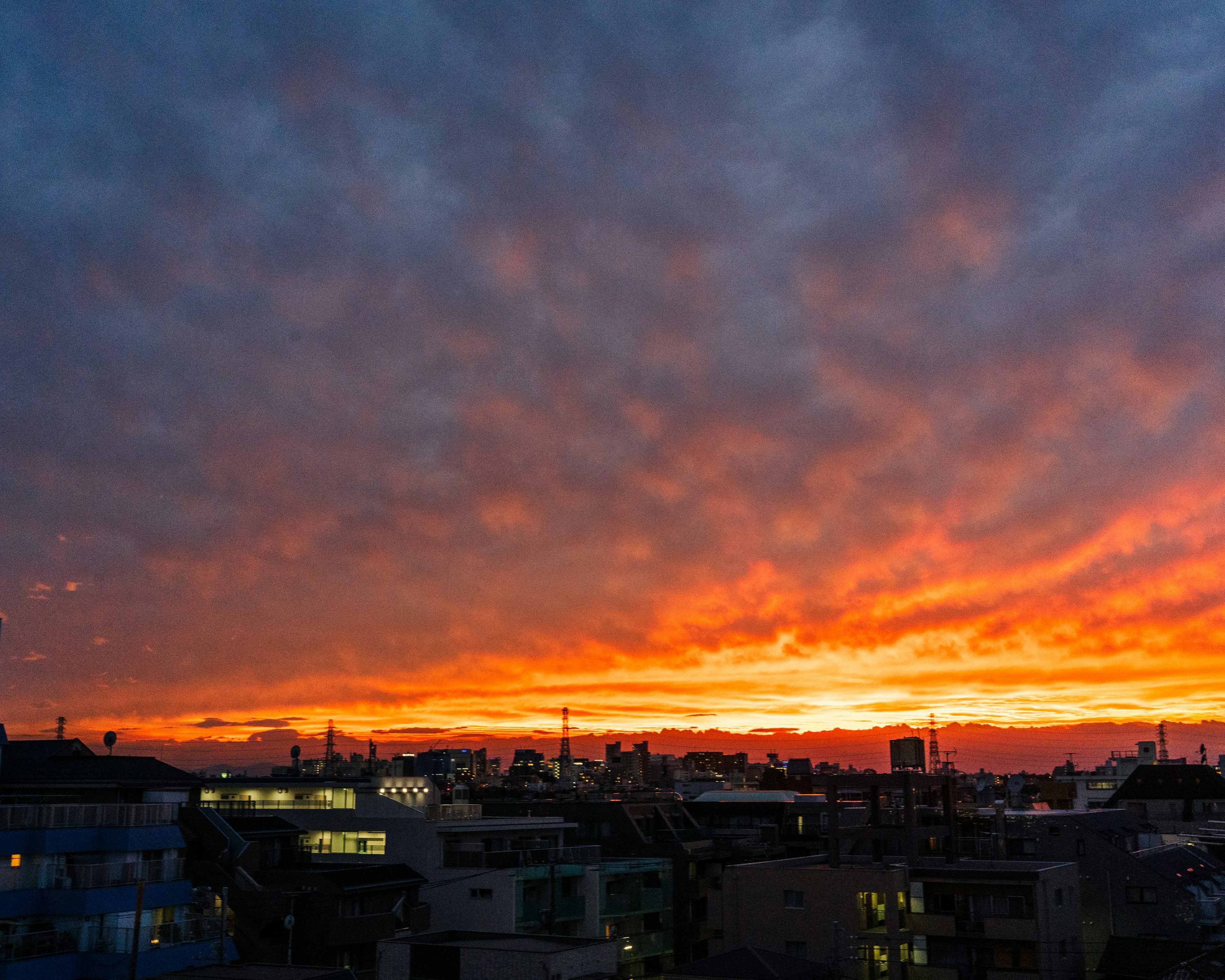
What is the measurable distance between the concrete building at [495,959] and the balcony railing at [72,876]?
490 inches

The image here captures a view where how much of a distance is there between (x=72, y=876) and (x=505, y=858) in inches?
1103

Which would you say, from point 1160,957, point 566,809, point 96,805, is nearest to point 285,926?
point 96,805

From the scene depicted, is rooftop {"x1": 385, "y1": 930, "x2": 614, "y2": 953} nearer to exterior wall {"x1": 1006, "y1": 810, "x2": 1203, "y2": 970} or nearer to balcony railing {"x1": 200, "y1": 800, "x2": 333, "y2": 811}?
balcony railing {"x1": 200, "y1": 800, "x2": 333, "y2": 811}

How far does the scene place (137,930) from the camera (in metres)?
32.4

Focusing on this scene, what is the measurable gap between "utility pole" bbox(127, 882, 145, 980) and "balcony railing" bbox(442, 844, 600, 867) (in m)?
23.8

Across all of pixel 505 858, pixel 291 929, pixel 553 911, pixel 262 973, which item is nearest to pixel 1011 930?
pixel 553 911

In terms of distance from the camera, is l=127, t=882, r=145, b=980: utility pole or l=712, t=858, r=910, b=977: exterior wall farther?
l=712, t=858, r=910, b=977: exterior wall

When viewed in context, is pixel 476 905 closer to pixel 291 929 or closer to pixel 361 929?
pixel 361 929

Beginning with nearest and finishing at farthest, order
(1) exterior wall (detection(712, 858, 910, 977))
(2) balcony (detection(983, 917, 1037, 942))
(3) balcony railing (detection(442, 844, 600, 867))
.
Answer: (2) balcony (detection(983, 917, 1037, 942)) < (1) exterior wall (detection(712, 858, 910, 977)) < (3) balcony railing (detection(442, 844, 600, 867))

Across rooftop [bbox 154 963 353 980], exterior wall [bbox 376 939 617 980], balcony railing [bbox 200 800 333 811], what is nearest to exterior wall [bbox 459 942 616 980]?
exterior wall [bbox 376 939 617 980]

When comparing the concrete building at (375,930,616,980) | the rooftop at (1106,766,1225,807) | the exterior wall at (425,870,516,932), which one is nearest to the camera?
the concrete building at (375,930,616,980)

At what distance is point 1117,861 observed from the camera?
202 feet

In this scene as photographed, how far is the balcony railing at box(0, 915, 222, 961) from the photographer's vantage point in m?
33.4

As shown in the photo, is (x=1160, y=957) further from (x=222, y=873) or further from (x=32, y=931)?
(x=32, y=931)
